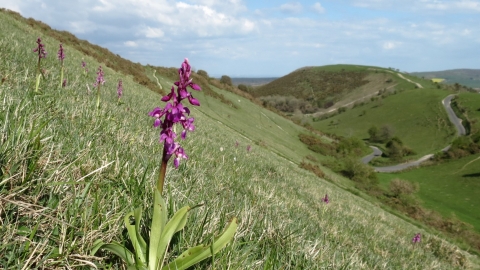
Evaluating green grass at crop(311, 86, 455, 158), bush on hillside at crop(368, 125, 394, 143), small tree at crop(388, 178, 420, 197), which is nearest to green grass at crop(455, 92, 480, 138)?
green grass at crop(311, 86, 455, 158)

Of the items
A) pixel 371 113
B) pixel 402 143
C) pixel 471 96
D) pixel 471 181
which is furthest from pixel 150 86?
pixel 471 96

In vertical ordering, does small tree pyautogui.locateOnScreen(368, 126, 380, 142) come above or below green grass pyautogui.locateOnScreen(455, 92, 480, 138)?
below

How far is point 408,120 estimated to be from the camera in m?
120

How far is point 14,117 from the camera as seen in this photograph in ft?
9.46

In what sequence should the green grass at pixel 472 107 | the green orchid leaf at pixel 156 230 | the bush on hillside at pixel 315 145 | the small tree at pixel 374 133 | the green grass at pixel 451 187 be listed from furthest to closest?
1. the small tree at pixel 374 133
2. the green grass at pixel 472 107
3. the green grass at pixel 451 187
4. the bush on hillside at pixel 315 145
5. the green orchid leaf at pixel 156 230

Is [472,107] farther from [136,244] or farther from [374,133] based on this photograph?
[136,244]

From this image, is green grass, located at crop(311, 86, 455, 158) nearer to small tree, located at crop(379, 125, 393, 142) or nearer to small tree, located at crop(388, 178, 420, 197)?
small tree, located at crop(379, 125, 393, 142)

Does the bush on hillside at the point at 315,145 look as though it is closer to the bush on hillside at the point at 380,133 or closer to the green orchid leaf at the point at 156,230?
the green orchid leaf at the point at 156,230

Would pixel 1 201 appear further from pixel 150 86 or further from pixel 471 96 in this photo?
pixel 471 96

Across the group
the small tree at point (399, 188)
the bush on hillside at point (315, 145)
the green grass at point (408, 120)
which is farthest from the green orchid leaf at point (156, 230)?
the green grass at point (408, 120)

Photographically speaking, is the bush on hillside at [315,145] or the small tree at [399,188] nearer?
the small tree at [399,188]

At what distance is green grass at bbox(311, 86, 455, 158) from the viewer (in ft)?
355

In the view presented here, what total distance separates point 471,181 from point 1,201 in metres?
85.8

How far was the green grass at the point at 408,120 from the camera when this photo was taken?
108 metres
